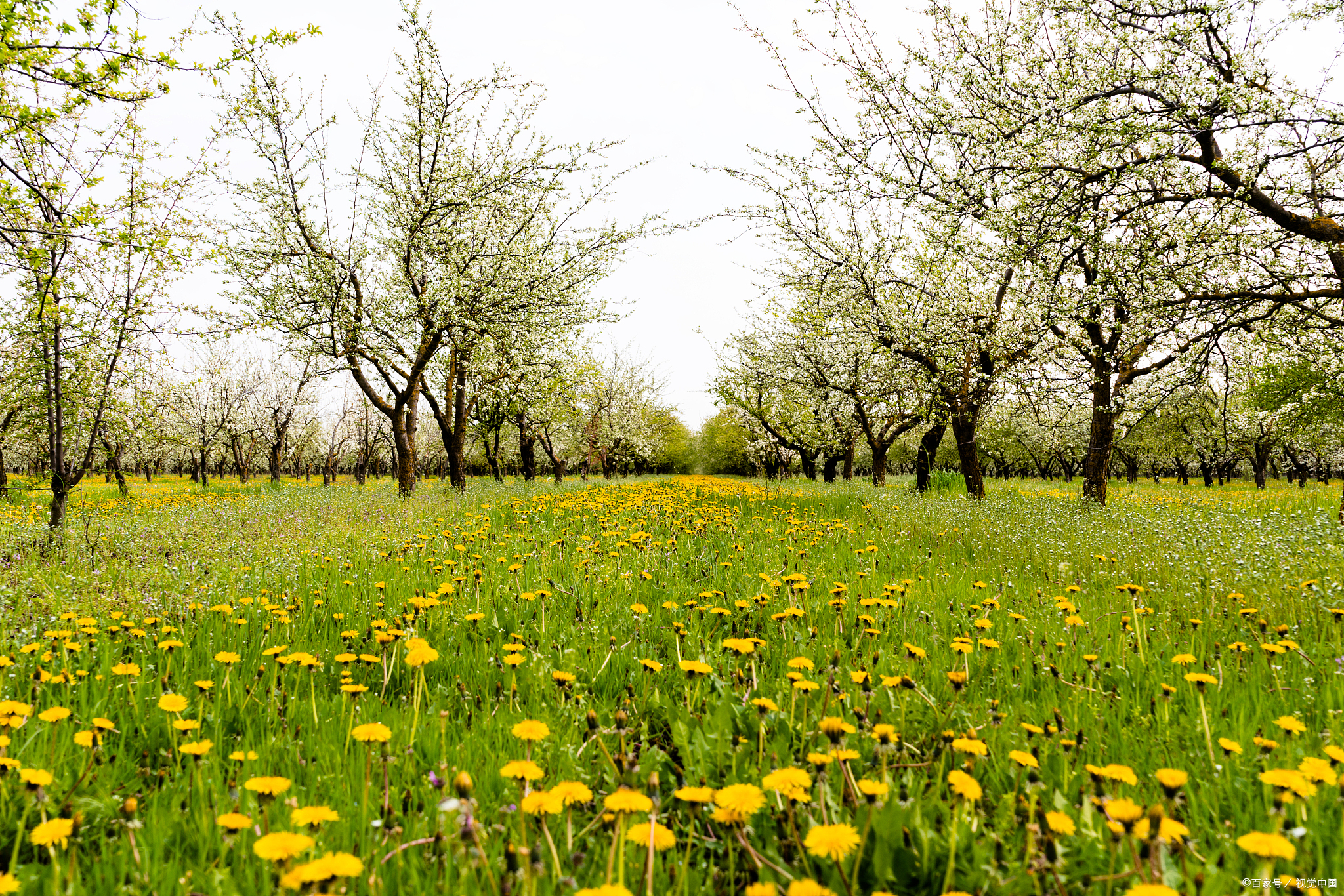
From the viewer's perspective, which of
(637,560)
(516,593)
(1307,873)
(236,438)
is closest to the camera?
(1307,873)

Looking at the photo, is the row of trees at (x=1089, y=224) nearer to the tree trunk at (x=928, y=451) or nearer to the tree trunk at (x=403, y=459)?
the tree trunk at (x=928, y=451)

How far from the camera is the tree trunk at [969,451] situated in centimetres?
1409

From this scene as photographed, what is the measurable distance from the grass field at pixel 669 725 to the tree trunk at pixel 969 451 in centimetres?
852

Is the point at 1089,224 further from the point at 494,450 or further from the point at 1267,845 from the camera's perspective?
the point at 494,450

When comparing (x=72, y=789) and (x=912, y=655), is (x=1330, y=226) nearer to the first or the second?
(x=912, y=655)

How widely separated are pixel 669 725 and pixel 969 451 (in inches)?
544

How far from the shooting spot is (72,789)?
5.82 feet

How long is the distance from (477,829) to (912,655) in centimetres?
245

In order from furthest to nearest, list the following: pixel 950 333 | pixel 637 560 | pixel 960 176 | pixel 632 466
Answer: pixel 632 466 < pixel 950 333 < pixel 960 176 < pixel 637 560

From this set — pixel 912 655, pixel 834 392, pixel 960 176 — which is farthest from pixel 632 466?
pixel 912 655

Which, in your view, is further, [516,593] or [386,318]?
[386,318]

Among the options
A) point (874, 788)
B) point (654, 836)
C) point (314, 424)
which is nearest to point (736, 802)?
point (654, 836)

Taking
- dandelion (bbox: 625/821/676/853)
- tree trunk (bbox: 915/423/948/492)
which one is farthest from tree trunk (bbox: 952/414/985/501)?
dandelion (bbox: 625/821/676/853)

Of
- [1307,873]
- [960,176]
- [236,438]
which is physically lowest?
[1307,873]
